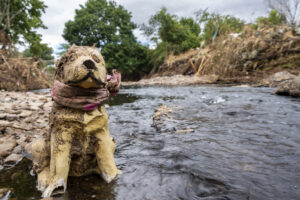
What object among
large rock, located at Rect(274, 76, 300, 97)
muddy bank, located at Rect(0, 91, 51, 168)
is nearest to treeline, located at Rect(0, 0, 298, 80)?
large rock, located at Rect(274, 76, 300, 97)

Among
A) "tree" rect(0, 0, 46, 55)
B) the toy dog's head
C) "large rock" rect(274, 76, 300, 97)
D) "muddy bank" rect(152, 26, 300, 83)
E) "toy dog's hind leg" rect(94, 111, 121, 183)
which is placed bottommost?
"toy dog's hind leg" rect(94, 111, 121, 183)

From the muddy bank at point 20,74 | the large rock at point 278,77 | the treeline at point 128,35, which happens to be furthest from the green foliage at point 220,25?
the muddy bank at point 20,74

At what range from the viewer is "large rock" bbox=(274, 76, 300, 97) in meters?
6.29

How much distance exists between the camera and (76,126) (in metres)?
1.85

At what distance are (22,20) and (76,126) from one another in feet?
67.3

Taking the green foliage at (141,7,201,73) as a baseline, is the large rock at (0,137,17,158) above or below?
below

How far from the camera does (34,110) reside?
5.04 metres

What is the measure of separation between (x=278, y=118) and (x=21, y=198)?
4.66 m

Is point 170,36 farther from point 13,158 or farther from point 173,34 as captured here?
point 13,158

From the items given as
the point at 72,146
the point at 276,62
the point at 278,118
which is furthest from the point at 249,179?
the point at 276,62

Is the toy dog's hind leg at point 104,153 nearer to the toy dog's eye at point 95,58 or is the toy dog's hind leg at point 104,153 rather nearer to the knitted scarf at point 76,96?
the knitted scarf at point 76,96

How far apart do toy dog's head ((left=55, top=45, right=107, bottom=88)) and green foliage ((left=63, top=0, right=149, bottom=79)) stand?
2522 cm

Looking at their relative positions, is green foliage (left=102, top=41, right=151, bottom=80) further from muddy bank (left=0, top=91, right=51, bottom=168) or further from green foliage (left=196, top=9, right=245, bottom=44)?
muddy bank (left=0, top=91, right=51, bottom=168)

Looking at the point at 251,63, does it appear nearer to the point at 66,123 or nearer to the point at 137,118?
the point at 137,118
